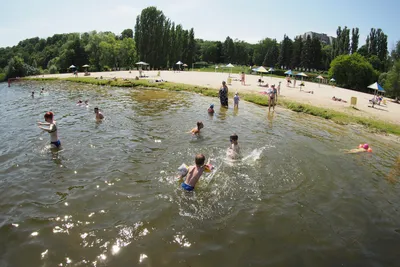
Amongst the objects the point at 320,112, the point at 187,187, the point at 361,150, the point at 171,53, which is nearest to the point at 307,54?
the point at 171,53

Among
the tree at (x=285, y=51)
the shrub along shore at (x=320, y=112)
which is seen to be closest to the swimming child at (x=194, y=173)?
the shrub along shore at (x=320, y=112)

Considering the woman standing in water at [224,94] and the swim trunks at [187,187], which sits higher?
the woman standing in water at [224,94]

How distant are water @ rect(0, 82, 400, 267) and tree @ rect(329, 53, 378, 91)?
58.8 metres

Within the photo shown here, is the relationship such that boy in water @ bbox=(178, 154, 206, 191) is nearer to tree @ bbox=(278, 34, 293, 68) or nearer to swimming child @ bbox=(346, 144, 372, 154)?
swimming child @ bbox=(346, 144, 372, 154)

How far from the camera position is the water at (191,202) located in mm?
5953

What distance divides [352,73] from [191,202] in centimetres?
7116

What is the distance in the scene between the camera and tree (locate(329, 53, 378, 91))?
6450cm

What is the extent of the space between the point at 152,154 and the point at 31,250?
635 centimetres

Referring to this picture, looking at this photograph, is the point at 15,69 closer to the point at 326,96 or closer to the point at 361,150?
the point at 326,96

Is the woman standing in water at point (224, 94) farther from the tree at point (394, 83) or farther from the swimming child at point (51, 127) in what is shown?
the tree at point (394, 83)

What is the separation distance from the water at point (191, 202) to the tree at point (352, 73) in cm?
5878

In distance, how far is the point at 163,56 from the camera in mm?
84312

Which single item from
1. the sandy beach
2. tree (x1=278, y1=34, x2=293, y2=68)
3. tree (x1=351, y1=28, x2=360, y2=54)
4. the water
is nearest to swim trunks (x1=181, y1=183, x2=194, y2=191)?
the water

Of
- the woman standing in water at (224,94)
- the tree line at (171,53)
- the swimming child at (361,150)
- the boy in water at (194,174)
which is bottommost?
the swimming child at (361,150)
